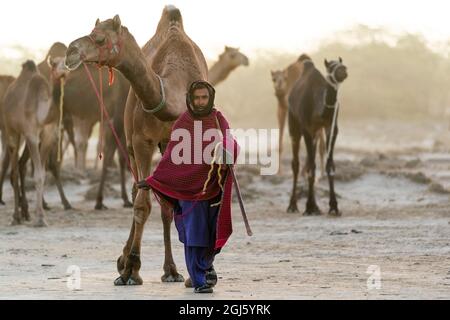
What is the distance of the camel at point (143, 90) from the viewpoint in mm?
9266

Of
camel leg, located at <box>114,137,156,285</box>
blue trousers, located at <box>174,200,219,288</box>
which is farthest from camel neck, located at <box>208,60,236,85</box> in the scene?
blue trousers, located at <box>174,200,219,288</box>

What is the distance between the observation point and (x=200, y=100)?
9125mm

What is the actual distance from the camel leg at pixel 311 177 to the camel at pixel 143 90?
6.88 m

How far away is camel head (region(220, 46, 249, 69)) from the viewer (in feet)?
74.0

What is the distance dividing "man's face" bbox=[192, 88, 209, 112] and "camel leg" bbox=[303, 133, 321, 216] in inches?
329

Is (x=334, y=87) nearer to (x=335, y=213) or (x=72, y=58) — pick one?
(x=335, y=213)

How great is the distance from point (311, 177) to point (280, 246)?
187 inches

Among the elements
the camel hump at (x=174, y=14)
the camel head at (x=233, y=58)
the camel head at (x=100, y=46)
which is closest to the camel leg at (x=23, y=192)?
the camel hump at (x=174, y=14)

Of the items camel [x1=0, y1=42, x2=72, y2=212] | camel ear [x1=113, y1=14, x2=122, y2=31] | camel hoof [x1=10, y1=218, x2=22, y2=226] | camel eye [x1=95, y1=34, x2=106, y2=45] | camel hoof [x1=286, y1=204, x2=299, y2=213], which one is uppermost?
camel ear [x1=113, y1=14, x2=122, y2=31]

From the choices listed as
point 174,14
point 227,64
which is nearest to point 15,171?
point 174,14

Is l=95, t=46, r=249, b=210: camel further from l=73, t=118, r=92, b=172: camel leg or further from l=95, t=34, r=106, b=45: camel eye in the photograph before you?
l=95, t=34, r=106, b=45: camel eye

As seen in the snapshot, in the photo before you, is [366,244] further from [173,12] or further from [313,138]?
[313,138]

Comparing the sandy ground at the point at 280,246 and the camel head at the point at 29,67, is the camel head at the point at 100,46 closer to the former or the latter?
the sandy ground at the point at 280,246
